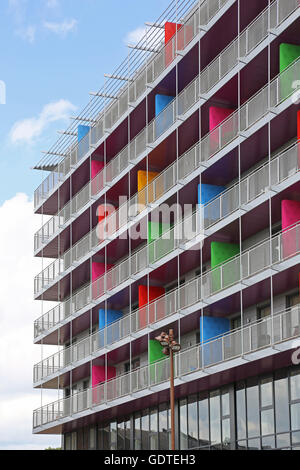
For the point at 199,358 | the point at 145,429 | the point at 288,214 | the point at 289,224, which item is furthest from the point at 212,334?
the point at 145,429

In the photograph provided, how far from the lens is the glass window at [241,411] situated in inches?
1511

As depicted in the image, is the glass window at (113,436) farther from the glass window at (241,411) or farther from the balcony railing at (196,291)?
the glass window at (241,411)

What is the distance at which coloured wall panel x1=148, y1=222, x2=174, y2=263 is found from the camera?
144ft

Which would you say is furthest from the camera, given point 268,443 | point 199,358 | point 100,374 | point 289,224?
point 100,374

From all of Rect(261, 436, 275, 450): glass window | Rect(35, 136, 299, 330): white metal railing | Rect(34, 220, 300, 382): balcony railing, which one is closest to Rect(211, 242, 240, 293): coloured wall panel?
Rect(34, 220, 300, 382): balcony railing


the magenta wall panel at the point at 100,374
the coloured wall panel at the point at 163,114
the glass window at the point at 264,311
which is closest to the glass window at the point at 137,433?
the magenta wall panel at the point at 100,374

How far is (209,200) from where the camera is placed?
41031 millimetres

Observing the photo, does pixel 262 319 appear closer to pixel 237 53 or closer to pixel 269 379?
pixel 269 379

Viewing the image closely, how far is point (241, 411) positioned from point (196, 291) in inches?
220

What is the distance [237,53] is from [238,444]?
50.9 ft

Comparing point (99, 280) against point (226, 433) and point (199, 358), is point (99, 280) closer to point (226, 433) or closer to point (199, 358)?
point (199, 358)

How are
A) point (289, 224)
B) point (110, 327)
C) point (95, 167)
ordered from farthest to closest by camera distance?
1. point (95, 167)
2. point (110, 327)
3. point (289, 224)

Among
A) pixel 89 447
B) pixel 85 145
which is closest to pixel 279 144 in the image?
pixel 85 145

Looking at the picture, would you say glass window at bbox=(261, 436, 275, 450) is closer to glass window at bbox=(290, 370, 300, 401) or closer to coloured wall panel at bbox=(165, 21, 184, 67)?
glass window at bbox=(290, 370, 300, 401)
